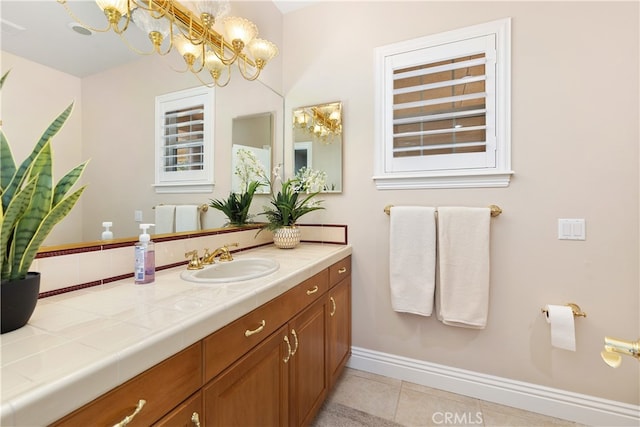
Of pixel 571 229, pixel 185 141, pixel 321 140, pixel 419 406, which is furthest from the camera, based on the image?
pixel 321 140

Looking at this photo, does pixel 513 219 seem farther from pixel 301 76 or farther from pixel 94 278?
pixel 94 278

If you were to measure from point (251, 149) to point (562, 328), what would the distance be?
2070 mm

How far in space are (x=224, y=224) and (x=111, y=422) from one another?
48.4 inches

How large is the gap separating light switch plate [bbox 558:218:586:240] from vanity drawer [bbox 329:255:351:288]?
1209 mm

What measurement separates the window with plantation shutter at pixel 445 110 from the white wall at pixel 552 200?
6 cm

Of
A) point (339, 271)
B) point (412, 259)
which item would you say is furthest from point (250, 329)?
point (412, 259)

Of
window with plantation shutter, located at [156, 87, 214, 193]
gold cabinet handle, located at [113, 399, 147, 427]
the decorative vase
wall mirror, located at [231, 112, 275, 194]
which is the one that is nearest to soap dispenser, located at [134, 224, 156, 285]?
window with plantation shutter, located at [156, 87, 214, 193]

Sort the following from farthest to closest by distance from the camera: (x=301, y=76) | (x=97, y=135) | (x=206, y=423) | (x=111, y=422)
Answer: (x=301, y=76) → (x=97, y=135) → (x=206, y=423) → (x=111, y=422)

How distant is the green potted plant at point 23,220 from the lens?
0.64 metres

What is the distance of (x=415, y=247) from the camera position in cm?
174

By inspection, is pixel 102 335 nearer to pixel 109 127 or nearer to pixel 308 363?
pixel 109 127

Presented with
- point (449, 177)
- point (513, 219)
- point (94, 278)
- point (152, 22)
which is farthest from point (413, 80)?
point (94, 278)

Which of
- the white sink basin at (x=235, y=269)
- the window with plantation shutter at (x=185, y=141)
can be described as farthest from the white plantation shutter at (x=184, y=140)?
the white sink basin at (x=235, y=269)

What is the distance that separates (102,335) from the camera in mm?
633
